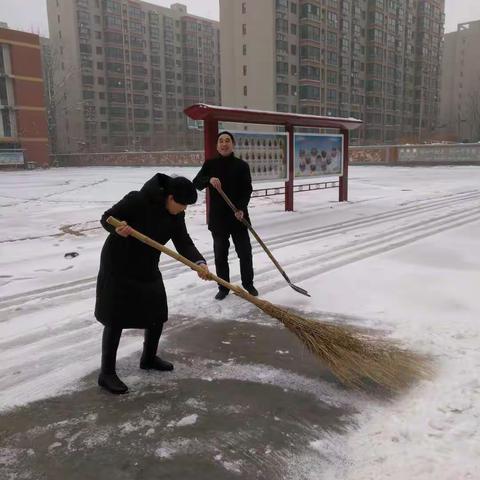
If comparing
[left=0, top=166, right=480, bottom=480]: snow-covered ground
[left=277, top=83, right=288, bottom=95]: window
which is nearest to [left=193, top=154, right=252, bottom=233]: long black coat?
[left=0, top=166, right=480, bottom=480]: snow-covered ground

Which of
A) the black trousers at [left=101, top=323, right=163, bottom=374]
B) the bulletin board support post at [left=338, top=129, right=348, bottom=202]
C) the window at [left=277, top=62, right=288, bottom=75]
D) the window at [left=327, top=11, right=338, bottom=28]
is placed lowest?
the black trousers at [left=101, top=323, right=163, bottom=374]

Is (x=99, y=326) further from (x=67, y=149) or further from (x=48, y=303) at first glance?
(x=67, y=149)

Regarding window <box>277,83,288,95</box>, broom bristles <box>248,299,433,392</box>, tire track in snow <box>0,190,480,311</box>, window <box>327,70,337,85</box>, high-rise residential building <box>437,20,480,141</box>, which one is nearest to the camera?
broom bristles <box>248,299,433,392</box>

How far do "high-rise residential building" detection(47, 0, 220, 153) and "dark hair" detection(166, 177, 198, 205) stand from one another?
59475mm

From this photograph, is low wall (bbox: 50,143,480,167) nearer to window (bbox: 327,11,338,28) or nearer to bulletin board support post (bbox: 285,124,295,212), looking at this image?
bulletin board support post (bbox: 285,124,295,212)

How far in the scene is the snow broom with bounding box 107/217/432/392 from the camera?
9.67ft

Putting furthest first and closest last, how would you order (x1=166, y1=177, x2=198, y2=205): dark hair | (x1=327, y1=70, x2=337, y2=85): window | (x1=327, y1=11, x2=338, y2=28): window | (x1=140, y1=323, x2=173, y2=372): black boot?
(x1=327, y1=70, x2=337, y2=85): window → (x1=327, y1=11, x2=338, y2=28): window → (x1=140, y1=323, x2=173, y2=372): black boot → (x1=166, y1=177, x2=198, y2=205): dark hair

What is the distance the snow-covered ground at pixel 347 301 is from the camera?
2.34 m

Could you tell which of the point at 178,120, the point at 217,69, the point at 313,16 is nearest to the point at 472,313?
the point at 313,16

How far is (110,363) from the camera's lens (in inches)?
115

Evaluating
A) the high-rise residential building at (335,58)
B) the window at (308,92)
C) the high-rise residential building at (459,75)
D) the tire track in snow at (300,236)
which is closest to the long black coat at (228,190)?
the tire track in snow at (300,236)

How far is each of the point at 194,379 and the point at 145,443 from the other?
2.39ft

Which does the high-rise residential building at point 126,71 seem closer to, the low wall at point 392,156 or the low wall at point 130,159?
the low wall at point 130,159

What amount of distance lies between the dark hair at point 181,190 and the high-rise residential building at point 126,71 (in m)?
59.5
